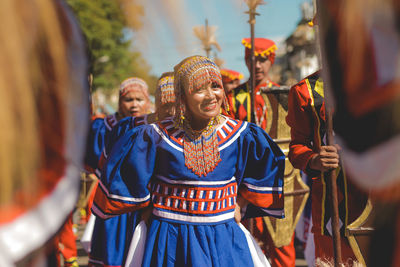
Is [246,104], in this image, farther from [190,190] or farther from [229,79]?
[229,79]

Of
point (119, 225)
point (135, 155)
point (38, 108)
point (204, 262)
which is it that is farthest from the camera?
point (119, 225)

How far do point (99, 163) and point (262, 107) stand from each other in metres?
1.63

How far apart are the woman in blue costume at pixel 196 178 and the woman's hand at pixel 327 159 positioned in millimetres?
268

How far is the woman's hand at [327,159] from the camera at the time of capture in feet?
7.88

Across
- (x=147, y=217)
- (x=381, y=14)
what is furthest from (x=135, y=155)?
(x=381, y=14)

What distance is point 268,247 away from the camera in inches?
172

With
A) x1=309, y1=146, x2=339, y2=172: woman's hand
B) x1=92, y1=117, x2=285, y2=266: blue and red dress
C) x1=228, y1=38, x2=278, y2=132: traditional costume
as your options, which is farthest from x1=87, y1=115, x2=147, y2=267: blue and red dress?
x1=309, y1=146, x2=339, y2=172: woman's hand

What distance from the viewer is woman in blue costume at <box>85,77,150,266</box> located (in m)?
4.10

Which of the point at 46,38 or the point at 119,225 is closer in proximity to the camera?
the point at 46,38

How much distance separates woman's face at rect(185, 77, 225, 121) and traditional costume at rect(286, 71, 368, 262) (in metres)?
0.57

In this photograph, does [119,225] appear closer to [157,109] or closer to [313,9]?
[157,109]

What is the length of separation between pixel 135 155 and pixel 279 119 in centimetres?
217

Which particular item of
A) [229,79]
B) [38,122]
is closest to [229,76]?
[229,79]

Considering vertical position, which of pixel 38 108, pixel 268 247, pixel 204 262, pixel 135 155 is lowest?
pixel 268 247
